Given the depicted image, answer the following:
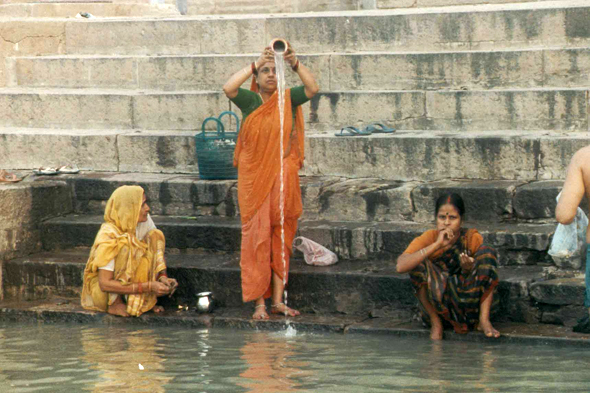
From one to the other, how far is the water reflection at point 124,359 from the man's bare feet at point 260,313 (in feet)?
Result: 2.33

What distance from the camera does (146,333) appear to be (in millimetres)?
7051

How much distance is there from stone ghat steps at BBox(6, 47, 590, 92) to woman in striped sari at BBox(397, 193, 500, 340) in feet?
8.83

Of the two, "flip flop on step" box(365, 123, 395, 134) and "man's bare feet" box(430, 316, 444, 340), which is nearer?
"man's bare feet" box(430, 316, 444, 340)

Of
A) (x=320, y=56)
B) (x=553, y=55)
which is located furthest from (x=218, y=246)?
(x=553, y=55)

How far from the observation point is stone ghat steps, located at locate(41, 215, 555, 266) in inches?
279

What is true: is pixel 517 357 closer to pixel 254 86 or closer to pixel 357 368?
pixel 357 368

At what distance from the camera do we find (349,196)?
26.0 ft

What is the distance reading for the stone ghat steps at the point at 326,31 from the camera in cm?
920

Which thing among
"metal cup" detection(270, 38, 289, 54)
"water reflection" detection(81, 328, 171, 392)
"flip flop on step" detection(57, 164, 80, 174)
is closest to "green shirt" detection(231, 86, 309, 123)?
"metal cup" detection(270, 38, 289, 54)

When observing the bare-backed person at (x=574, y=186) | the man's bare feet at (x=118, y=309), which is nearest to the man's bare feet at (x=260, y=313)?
the man's bare feet at (x=118, y=309)

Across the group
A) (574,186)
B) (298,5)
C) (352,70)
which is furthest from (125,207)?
(298,5)

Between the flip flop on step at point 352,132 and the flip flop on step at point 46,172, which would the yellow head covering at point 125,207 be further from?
the flip flop on step at point 352,132

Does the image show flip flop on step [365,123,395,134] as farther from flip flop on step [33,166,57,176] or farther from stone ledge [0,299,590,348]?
flip flop on step [33,166,57,176]

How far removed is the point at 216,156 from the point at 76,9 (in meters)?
4.51
